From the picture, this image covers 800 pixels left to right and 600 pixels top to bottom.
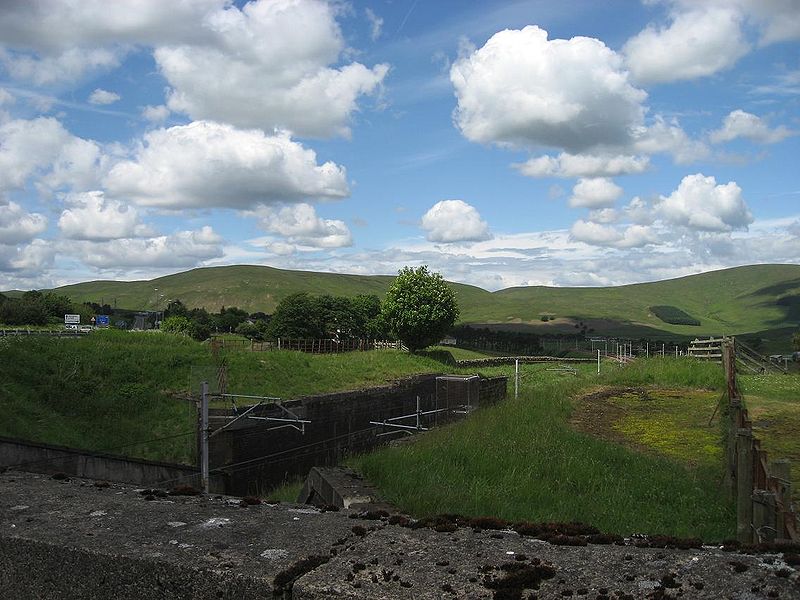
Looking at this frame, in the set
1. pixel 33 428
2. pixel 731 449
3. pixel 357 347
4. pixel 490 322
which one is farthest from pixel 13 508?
pixel 490 322

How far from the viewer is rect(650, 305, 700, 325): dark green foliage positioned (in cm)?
16275

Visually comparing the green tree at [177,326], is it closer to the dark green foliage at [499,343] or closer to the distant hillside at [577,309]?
the dark green foliage at [499,343]

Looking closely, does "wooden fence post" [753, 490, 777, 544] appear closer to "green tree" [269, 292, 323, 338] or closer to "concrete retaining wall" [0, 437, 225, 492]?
A: "concrete retaining wall" [0, 437, 225, 492]

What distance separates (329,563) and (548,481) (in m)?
6.54

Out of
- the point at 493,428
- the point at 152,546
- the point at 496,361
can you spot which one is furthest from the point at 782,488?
the point at 496,361

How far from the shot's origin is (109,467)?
12906mm

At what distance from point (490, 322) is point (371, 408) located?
134658 mm

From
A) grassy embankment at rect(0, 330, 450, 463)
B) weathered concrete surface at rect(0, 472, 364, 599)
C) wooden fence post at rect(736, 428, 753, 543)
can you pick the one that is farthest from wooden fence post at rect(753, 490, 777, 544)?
grassy embankment at rect(0, 330, 450, 463)

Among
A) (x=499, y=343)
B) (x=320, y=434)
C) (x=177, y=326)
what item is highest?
(x=177, y=326)

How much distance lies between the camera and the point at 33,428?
52.5ft

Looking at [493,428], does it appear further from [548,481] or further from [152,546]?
[152,546]

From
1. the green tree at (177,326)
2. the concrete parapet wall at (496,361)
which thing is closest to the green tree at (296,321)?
the green tree at (177,326)

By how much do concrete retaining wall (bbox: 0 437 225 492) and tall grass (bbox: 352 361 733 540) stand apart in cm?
416

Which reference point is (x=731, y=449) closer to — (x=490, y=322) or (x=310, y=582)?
(x=310, y=582)
